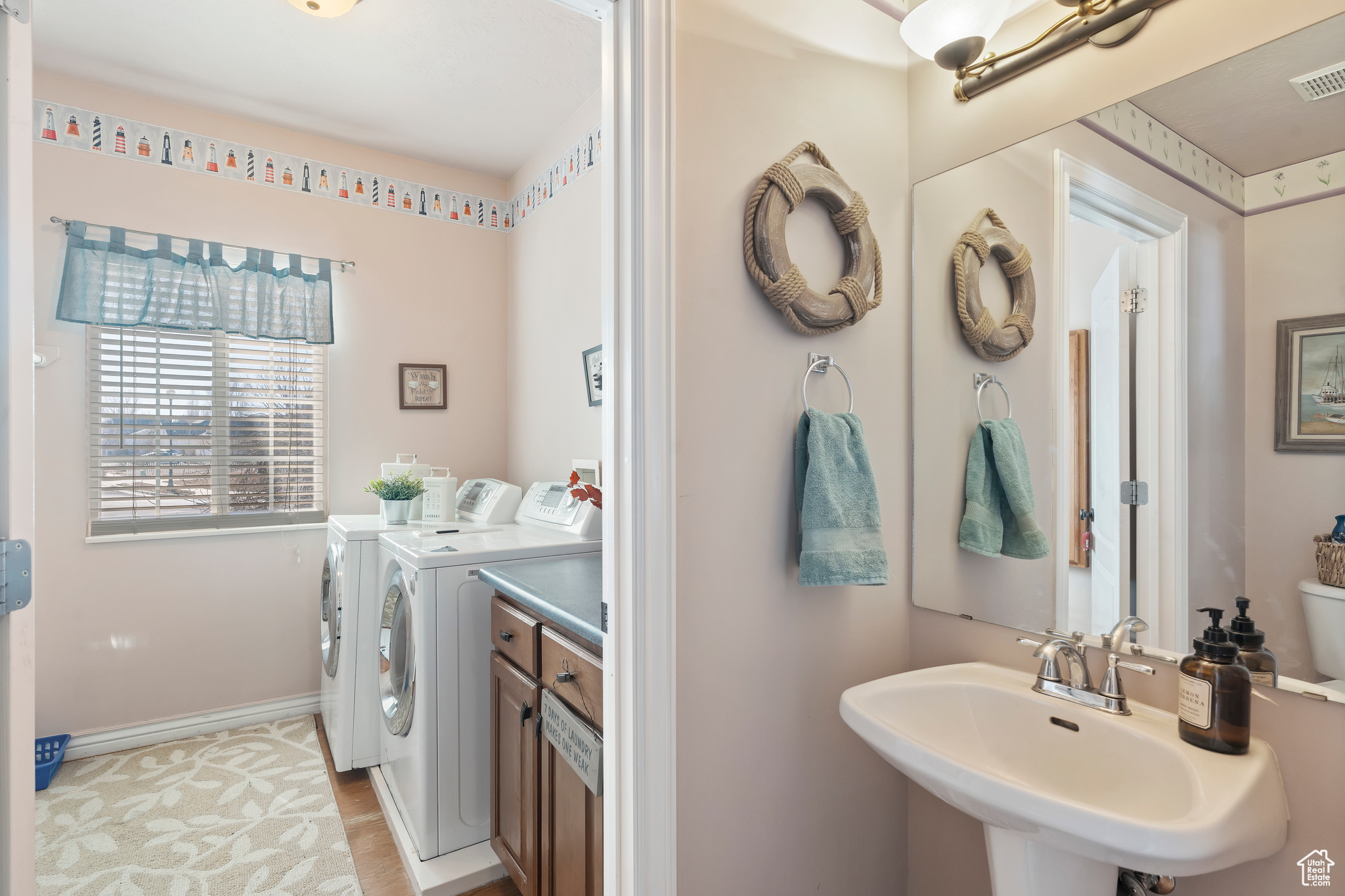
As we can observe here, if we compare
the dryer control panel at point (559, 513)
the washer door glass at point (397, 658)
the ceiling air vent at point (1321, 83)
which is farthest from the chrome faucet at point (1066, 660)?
the washer door glass at point (397, 658)

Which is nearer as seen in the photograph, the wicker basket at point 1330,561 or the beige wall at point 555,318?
the wicker basket at point 1330,561

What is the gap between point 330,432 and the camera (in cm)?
297

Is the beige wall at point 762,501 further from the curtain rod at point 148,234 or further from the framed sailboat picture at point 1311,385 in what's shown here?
the curtain rod at point 148,234

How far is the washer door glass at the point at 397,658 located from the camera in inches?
76.7

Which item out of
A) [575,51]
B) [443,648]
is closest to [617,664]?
[443,648]

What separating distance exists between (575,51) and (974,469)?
6.58 feet

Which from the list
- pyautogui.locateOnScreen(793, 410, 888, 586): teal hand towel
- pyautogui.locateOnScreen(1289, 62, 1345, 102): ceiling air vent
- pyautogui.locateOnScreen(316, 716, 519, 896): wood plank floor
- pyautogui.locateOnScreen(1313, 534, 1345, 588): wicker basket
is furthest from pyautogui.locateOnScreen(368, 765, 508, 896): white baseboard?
pyautogui.locateOnScreen(1289, 62, 1345, 102): ceiling air vent

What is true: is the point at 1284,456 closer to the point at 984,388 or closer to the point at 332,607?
the point at 984,388

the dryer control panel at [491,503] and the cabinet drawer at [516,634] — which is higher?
the dryer control panel at [491,503]

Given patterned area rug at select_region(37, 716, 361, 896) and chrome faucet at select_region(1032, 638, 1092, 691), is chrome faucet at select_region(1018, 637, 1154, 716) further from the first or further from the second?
patterned area rug at select_region(37, 716, 361, 896)

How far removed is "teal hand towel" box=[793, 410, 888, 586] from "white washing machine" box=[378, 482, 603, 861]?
1.12m

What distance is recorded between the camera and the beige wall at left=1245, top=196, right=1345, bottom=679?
35.8 inches

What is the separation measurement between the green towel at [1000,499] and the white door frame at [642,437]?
70 centimetres

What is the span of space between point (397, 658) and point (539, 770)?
2.59 ft
